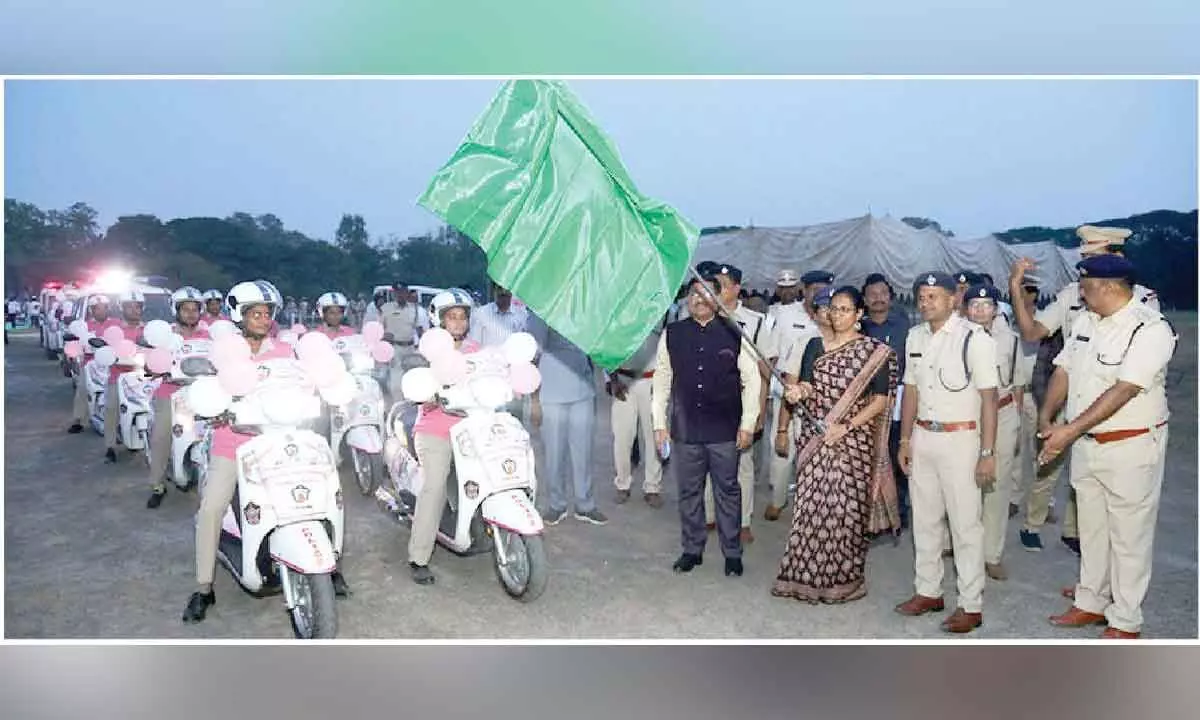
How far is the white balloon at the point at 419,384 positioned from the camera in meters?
5.02

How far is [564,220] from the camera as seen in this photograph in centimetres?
444

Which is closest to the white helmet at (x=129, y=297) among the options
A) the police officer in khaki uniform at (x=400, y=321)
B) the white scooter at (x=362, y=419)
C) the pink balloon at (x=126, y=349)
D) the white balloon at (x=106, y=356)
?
the white balloon at (x=106, y=356)

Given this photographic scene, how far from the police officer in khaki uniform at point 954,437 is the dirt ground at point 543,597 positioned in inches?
15.1

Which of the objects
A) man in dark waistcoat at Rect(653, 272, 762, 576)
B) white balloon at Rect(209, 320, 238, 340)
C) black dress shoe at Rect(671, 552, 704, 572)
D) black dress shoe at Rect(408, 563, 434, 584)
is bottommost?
black dress shoe at Rect(408, 563, 434, 584)

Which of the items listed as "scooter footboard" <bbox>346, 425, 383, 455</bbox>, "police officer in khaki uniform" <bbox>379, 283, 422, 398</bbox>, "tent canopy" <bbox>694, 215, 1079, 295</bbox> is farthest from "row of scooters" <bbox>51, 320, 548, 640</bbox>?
"tent canopy" <bbox>694, 215, 1079, 295</bbox>

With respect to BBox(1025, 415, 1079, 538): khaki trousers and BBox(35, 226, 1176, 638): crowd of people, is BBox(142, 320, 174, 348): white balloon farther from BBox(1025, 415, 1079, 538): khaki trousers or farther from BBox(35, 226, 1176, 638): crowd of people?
BBox(1025, 415, 1079, 538): khaki trousers

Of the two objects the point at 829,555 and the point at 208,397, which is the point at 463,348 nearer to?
the point at 208,397

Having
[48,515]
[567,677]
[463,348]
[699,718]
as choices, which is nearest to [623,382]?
[463,348]

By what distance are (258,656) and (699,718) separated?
2250 mm

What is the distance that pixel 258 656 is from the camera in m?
4.67

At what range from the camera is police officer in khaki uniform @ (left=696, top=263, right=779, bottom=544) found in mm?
5704

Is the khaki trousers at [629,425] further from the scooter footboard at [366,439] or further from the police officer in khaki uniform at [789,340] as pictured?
the scooter footboard at [366,439]

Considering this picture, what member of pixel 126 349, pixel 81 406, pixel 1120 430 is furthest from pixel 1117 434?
pixel 81 406

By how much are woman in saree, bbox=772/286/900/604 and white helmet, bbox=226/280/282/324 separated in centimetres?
282
